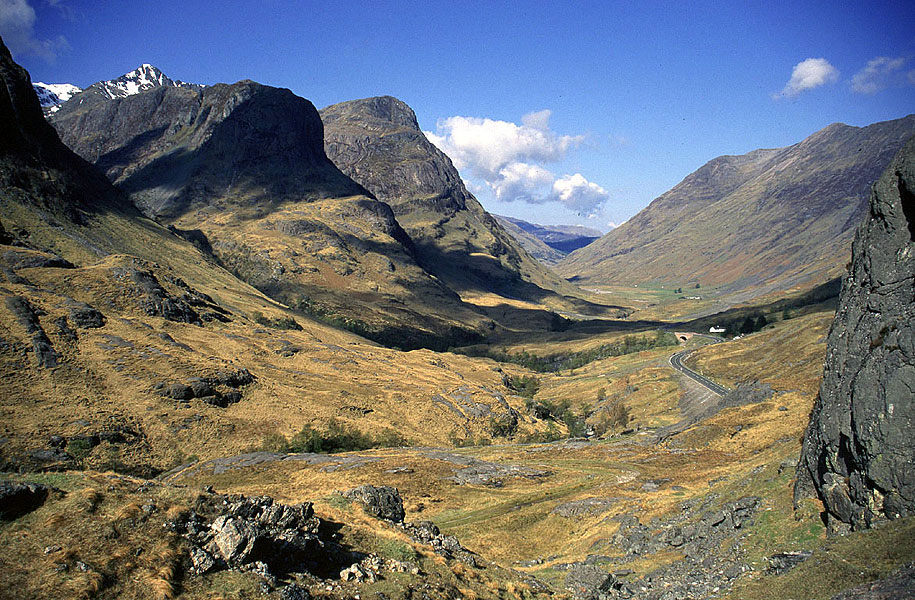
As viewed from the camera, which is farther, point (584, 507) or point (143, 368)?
point (143, 368)

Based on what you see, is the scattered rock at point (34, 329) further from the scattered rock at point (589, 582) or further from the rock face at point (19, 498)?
the scattered rock at point (589, 582)

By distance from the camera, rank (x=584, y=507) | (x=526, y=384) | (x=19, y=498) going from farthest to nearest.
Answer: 1. (x=526, y=384)
2. (x=584, y=507)
3. (x=19, y=498)

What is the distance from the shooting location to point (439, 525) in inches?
1742

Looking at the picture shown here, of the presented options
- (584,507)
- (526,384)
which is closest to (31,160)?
(526,384)

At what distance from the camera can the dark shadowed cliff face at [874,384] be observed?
21.4 metres

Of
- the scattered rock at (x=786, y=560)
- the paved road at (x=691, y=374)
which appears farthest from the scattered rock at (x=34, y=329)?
the paved road at (x=691, y=374)

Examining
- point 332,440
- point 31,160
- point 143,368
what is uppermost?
point 31,160

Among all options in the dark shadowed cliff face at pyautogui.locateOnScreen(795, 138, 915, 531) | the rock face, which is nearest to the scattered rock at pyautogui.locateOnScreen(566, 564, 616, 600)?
the dark shadowed cliff face at pyautogui.locateOnScreen(795, 138, 915, 531)

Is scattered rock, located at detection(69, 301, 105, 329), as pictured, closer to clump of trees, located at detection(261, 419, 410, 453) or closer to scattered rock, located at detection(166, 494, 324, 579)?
clump of trees, located at detection(261, 419, 410, 453)

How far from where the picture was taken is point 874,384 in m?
23.3

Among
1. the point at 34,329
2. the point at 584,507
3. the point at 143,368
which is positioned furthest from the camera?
the point at 143,368

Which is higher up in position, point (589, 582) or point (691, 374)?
point (589, 582)

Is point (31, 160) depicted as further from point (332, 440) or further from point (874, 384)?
point (874, 384)

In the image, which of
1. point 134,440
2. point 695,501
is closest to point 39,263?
point 134,440
